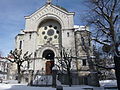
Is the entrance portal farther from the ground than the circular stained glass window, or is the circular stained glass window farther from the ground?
the circular stained glass window

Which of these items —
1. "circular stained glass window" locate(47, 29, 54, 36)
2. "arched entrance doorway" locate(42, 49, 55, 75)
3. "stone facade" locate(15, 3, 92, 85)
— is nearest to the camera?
"stone facade" locate(15, 3, 92, 85)

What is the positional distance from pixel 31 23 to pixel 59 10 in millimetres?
7044

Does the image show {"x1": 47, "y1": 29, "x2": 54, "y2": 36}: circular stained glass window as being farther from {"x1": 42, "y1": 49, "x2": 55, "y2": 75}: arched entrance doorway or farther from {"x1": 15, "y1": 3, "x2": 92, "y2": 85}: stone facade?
{"x1": 42, "y1": 49, "x2": 55, "y2": 75}: arched entrance doorway

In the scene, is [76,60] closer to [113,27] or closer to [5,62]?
[113,27]

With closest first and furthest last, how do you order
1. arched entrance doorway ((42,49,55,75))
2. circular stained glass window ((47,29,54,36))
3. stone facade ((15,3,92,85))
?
stone facade ((15,3,92,85)), arched entrance doorway ((42,49,55,75)), circular stained glass window ((47,29,54,36))

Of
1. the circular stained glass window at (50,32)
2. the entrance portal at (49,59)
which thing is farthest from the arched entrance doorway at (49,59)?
the circular stained glass window at (50,32)

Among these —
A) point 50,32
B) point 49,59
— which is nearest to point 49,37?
point 50,32

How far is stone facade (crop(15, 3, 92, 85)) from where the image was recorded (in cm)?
3116

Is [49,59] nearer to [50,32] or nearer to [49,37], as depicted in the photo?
[49,37]

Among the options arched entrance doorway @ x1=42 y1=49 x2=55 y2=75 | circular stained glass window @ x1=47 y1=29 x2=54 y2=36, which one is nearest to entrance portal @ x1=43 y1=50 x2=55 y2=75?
arched entrance doorway @ x1=42 y1=49 x2=55 y2=75

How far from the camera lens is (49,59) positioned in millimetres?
33375

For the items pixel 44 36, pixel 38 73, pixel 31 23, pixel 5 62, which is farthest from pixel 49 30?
pixel 5 62

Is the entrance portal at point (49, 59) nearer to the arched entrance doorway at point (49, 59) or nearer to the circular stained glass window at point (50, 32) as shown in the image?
the arched entrance doorway at point (49, 59)

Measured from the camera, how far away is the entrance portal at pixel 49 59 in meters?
32.6
